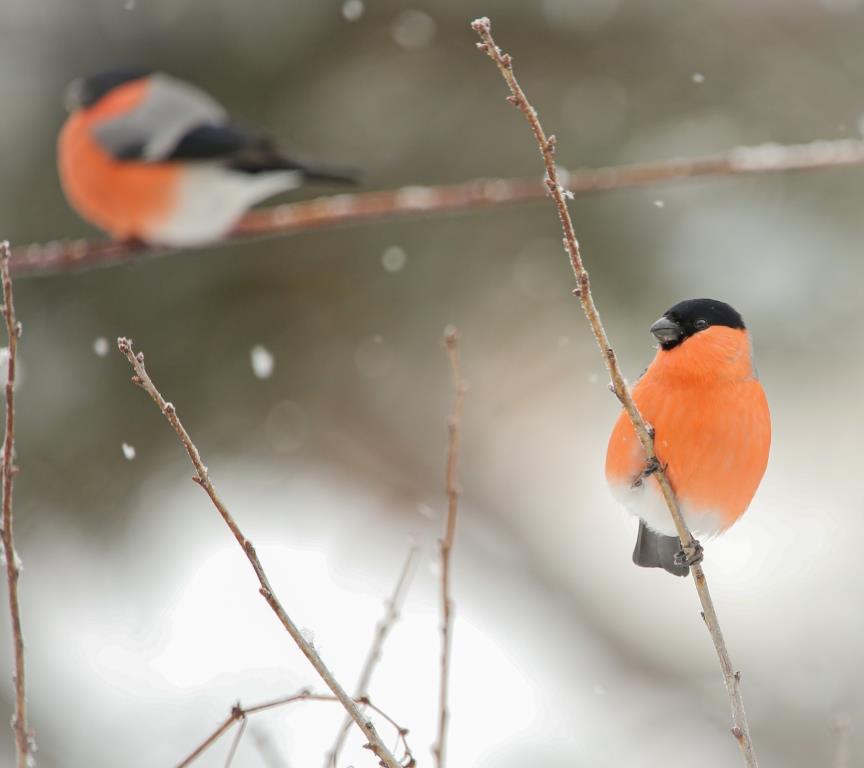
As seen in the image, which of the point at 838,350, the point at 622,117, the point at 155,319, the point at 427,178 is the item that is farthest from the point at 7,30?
the point at 838,350

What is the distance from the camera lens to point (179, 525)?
4.52 metres

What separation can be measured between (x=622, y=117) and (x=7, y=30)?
2533 millimetres

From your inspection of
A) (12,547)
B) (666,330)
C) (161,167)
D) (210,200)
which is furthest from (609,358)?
(161,167)

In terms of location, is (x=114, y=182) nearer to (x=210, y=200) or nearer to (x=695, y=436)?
(x=210, y=200)

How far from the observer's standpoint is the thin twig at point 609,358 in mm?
769

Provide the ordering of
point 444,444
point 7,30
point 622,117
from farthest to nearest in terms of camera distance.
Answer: point 444,444 < point 622,117 < point 7,30

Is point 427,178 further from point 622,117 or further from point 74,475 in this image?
point 74,475

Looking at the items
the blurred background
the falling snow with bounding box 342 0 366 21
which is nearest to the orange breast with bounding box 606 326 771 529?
the blurred background

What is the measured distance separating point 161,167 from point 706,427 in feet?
7.01

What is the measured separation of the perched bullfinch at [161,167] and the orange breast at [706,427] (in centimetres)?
172

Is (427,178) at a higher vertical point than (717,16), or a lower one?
lower

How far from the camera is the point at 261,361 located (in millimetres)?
4617

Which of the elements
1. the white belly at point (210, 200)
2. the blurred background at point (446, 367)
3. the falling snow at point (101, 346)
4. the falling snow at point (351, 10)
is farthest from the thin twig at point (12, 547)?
the falling snow at point (351, 10)

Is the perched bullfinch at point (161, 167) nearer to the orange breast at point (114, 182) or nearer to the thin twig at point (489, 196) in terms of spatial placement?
the orange breast at point (114, 182)
